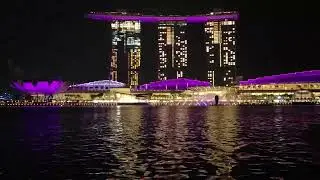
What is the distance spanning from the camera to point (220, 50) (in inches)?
7697

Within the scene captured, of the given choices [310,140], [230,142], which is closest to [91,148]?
[230,142]

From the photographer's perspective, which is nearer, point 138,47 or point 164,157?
point 164,157

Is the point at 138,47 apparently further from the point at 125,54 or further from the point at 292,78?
the point at 292,78

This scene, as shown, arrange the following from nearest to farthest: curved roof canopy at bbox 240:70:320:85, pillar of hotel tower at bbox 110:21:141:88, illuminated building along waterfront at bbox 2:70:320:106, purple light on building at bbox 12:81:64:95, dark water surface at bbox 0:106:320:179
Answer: dark water surface at bbox 0:106:320:179 < illuminated building along waterfront at bbox 2:70:320:106 < curved roof canopy at bbox 240:70:320:85 < purple light on building at bbox 12:81:64:95 < pillar of hotel tower at bbox 110:21:141:88

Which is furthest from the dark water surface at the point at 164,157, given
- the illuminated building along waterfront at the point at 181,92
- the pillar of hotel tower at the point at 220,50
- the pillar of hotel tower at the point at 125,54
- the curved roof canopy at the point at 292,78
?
the pillar of hotel tower at the point at 125,54

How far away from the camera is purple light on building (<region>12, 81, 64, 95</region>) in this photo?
16688 cm

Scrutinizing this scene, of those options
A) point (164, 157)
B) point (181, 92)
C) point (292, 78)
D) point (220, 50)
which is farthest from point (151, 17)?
point (164, 157)

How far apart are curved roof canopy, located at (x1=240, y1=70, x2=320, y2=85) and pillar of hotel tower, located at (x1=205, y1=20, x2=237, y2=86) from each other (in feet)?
111

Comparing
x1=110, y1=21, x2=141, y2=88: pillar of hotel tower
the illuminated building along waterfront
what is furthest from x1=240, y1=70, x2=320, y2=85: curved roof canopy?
x1=110, y1=21, x2=141, y2=88: pillar of hotel tower

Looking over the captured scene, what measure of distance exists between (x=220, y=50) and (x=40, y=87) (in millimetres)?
67075

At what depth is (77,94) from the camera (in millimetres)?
163000

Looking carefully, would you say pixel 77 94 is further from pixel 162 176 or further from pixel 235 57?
pixel 162 176

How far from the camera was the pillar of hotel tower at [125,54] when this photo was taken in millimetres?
191500

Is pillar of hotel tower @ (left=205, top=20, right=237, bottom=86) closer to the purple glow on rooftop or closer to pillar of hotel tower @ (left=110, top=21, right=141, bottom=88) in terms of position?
the purple glow on rooftop
